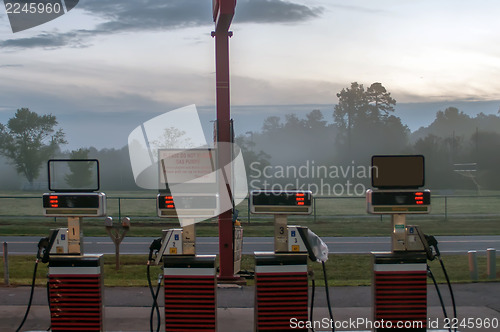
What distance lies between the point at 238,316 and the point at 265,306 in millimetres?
1677

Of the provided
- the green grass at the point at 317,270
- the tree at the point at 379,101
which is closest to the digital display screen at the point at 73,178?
the green grass at the point at 317,270

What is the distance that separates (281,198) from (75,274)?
2778 mm

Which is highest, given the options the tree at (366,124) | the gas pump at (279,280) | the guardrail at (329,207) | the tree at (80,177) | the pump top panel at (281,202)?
the tree at (366,124)

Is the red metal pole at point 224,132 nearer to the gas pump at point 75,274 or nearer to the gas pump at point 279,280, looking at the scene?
the gas pump at point 279,280

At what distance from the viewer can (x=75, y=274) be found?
7.29 m

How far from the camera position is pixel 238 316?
28.8ft

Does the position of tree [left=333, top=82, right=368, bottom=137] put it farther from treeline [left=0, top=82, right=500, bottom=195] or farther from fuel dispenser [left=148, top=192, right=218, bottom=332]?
fuel dispenser [left=148, top=192, right=218, bottom=332]

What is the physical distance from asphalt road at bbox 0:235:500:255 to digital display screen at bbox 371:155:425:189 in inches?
414

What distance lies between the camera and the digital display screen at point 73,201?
726 cm

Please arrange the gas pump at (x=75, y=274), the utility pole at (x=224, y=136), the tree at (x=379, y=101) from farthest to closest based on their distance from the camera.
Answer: the tree at (x=379, y=101)
the utility pole at (x=224, y=136)
the gas pump at (x=75, y=274)

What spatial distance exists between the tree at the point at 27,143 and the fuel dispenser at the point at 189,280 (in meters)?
25.7

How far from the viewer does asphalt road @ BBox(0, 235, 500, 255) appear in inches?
714

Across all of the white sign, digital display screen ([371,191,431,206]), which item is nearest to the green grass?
digital display screen ([371,191,431,206])

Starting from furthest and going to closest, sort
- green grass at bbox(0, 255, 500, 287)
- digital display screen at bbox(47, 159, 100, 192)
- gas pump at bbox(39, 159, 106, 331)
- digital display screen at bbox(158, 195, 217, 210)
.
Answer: green grass at bbox(0, 255, 500, 287), digital display screen at bbox(47, 159, 100, 192), gas pump at bbox(39, 159, 106, 331), digital display screen at bbox(158, 195, 217, 210)
